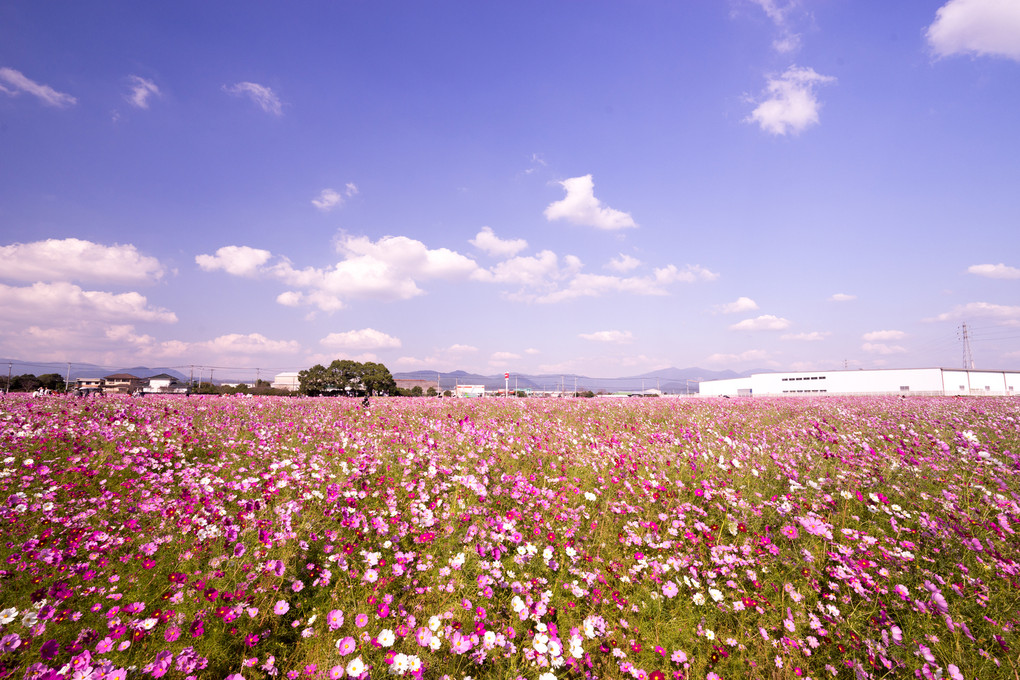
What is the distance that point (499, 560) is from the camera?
404 centimetres

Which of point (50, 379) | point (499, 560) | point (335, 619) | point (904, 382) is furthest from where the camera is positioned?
point (904, 382)

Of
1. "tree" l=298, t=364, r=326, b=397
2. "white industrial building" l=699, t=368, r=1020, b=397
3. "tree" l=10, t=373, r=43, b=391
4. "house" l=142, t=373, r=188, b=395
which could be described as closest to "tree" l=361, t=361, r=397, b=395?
"tree" l=298, t=364, r=326, b=397

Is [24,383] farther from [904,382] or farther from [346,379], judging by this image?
[904,382]

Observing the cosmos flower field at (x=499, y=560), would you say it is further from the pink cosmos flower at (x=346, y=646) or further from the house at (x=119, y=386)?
the house at (x=119, y=386)

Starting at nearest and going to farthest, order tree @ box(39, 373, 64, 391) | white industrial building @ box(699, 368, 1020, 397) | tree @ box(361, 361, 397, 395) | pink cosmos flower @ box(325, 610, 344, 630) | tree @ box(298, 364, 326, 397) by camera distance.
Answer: pink cosmos flower @ box(325, 610, 344, 630)
tree @ box(39, 373, 64, 391)
tree @ box(298, 364, 326, 397)
tree @ box(361, 361, 397, 395)
white industrial building @ box(699, 368, 1020, 397)

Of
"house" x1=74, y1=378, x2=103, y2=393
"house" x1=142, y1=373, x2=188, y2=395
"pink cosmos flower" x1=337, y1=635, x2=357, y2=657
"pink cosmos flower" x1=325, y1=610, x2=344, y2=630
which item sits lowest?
"pink cosmos flower" x1=337, y1=635, x2=357, y2=657

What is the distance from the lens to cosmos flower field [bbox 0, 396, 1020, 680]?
294 centimetres

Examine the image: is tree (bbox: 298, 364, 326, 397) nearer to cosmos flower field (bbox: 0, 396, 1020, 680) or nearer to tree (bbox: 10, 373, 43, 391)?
tree (bbox: 10, 373, 43, 391)

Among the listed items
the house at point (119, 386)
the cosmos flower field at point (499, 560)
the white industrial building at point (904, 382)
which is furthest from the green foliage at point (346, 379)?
the cosmos flower field at point (499, 560)

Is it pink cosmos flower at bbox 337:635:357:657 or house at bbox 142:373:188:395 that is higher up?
house at bbox 142:373:188:395

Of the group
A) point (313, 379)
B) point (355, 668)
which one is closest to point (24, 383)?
point (313, 379)

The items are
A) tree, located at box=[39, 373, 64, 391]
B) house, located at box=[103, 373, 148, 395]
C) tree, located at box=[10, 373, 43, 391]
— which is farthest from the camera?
tree, located at box=[39, 373, 64, 391]

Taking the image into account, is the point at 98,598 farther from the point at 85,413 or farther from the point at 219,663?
the point at 85,413

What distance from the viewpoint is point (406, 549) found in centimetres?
418
